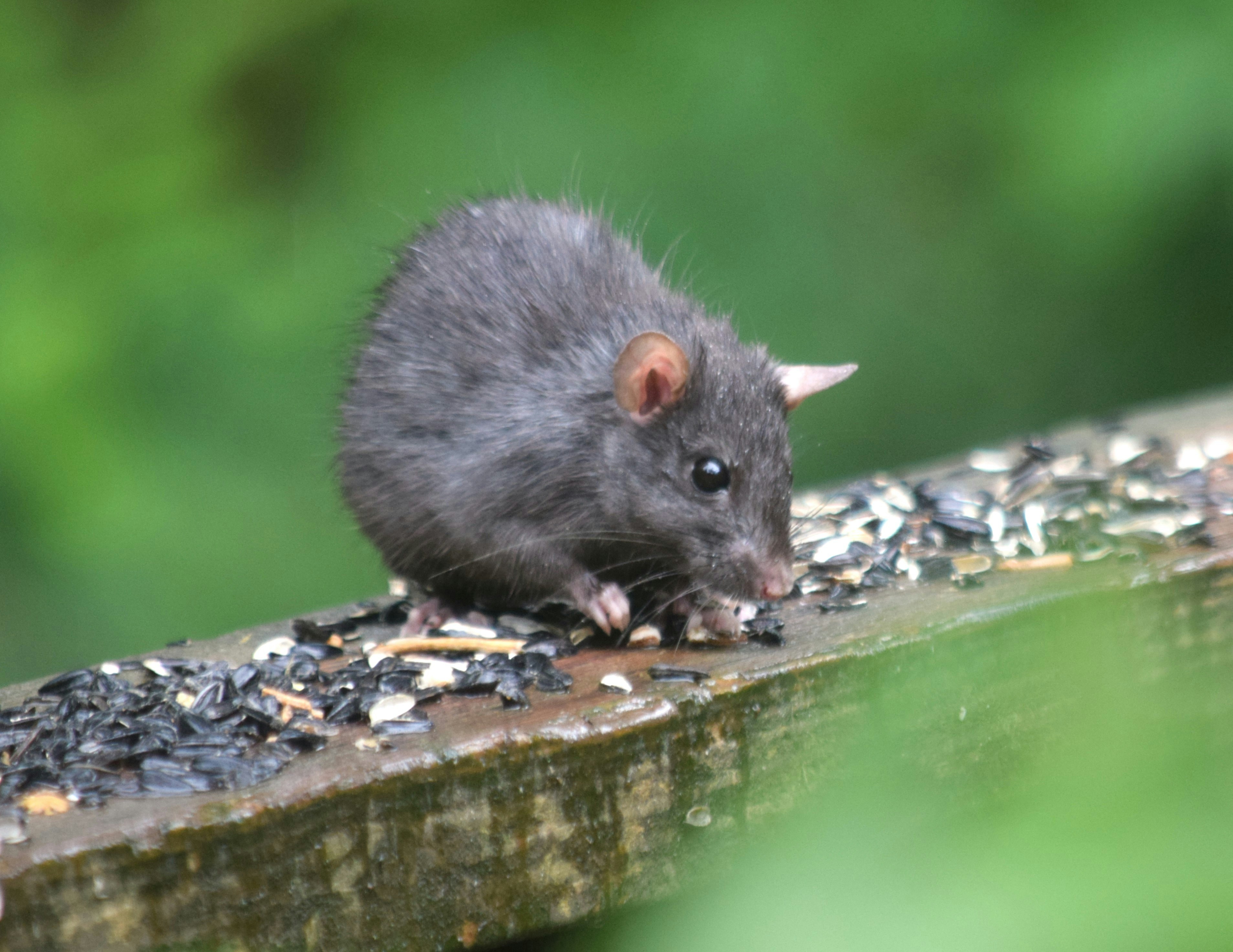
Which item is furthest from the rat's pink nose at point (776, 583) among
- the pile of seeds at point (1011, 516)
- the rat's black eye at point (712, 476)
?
the rat's black eye at point (712, 476)

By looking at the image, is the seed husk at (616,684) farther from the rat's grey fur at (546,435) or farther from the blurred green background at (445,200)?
the blurred green background at (445,200)

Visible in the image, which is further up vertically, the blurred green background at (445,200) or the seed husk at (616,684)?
the blurred green background at (445,200)

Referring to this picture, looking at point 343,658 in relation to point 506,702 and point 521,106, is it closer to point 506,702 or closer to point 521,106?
point 506,702

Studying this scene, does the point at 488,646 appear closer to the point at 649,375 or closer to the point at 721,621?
the point at 721,621

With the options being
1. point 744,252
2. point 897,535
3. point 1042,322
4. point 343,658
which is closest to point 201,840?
point 343,658

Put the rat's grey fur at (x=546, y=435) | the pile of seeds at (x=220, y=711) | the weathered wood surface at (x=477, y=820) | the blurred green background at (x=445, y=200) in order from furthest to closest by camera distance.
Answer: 1. the blurred green background at (x=445, y=200)
2. the rat's grey fur at (x=546, y=435)
3. the pile of seeds at (x=220, y=711)
4. the weathered wood surface at (x=477, y=820)

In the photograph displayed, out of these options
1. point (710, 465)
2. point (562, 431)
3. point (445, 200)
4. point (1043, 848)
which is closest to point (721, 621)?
point (710, 465)
